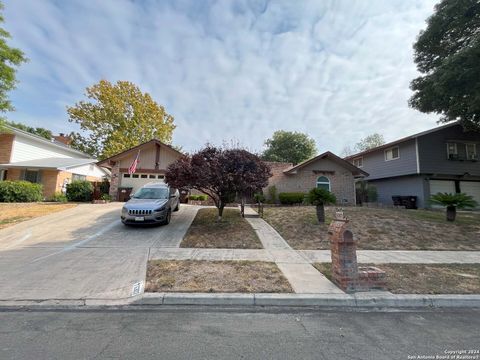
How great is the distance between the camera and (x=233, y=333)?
3.32 m

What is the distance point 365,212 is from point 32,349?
46.1 ft

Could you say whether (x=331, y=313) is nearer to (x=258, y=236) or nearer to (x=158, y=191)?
(x=258, y=236)

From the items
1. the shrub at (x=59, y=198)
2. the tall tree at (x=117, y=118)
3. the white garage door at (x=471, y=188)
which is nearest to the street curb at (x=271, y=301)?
the shrub at (x=59, y=198)

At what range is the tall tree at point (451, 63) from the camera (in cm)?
1252

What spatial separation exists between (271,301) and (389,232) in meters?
7.99

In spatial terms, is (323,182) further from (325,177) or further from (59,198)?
(59,198)

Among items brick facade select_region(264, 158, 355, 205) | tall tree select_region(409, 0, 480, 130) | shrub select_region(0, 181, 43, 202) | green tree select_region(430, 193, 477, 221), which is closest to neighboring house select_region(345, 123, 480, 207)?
tall tree select_region(409, 0, 480, 130)

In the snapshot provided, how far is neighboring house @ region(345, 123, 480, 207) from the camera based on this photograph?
19.4m

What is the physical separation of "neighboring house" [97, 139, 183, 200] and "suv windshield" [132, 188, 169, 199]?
8064 millimetres

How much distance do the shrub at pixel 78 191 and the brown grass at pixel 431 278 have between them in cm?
1829

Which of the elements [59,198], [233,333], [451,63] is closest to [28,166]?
[59,198]

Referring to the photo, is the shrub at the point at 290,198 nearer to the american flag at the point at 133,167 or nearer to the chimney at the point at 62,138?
the american flag at the point at 133,167

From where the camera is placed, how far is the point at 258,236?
958 cm

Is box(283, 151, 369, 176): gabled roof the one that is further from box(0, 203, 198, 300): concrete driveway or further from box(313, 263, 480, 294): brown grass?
box(313, 263, 480, 294): brown grass
